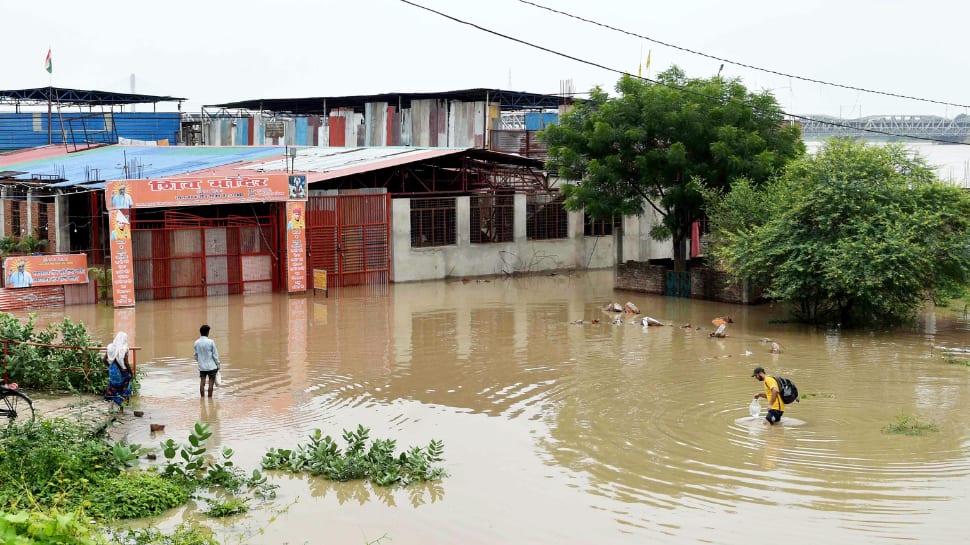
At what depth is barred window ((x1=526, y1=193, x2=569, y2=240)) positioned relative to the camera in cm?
3328

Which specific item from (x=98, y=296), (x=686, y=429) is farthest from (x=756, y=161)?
(x=98, y=296)

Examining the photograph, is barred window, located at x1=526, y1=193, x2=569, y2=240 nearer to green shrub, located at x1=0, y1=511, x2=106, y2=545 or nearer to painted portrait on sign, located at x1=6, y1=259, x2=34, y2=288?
painted portrait on sign, located at x1=6, y1=259, x2=34, y2=288

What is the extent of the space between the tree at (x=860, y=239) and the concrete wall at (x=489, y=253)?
33.4ft

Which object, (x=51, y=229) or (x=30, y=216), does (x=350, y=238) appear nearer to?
(x=51, y=229)

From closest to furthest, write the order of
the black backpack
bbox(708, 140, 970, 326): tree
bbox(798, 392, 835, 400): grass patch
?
the black backpack, bbox(798, 392, 835, 400): grass patch, bbox(708, 140, 970, 326): tree

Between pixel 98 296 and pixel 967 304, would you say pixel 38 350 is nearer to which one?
pixel 98 296

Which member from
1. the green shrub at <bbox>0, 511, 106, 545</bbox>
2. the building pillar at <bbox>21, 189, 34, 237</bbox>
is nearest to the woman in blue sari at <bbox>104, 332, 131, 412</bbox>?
the green shrub at <bbox>0, 511, 106, 545</bbox>

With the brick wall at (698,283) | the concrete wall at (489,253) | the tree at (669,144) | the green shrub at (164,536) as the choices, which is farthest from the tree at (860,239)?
the green shrub at (164,536)

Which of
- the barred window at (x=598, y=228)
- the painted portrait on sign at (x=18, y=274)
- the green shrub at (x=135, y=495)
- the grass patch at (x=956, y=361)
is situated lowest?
the green shrub at (x=135, y=495)

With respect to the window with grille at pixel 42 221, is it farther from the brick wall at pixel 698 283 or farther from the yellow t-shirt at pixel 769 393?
the yellow t-shirt at pixel 769 393

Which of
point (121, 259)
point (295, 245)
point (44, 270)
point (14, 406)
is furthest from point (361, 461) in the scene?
point (295, 245)

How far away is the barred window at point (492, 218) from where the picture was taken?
3183 cm

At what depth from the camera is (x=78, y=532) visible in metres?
6.57

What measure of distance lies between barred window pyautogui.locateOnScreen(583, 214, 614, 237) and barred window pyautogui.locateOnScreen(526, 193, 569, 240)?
0.97 metres
